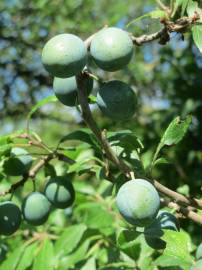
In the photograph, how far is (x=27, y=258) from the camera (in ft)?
7.23

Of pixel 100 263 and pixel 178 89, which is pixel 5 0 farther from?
pixel 100 263

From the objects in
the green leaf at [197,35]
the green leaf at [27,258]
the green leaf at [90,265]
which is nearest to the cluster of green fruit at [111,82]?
the green leaf at [197,35]

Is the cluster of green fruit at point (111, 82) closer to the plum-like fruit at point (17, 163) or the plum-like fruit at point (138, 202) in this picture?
the plum-like fruit at point (138, 202)

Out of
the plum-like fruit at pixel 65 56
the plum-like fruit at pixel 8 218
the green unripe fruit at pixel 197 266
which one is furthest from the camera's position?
the plum-like fruit at pixel 8 218

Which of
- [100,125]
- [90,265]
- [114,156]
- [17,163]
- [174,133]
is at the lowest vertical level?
[100,125]

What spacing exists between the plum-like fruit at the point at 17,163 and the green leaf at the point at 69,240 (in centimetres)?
50

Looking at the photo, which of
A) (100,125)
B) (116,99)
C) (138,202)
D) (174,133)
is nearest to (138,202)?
(138,202)

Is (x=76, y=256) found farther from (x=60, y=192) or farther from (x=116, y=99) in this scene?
(x=116, y=99)

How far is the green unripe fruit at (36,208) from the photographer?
1720 millimetres

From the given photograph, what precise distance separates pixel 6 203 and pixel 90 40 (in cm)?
69

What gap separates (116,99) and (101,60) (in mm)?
111

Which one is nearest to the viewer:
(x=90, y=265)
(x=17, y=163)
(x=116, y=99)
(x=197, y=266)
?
(x=116, y=99)

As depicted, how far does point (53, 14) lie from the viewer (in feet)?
16.9

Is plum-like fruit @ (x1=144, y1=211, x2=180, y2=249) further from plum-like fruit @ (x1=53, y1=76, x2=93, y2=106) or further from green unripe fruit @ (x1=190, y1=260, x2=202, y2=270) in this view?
plum-like fruit @ (x1=53, y1=76, x2=93, y2=106)
